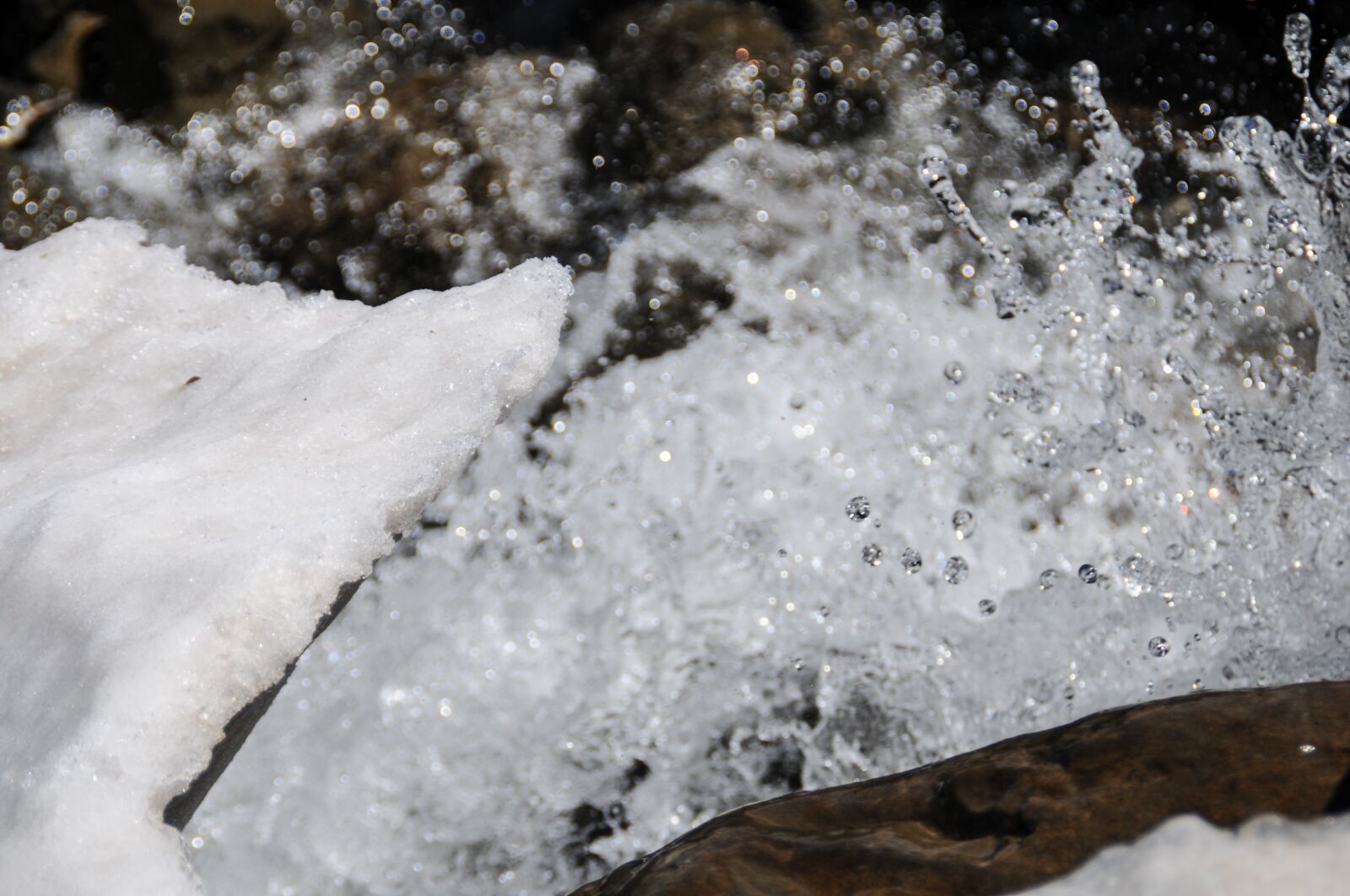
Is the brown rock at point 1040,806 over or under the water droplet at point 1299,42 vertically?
under

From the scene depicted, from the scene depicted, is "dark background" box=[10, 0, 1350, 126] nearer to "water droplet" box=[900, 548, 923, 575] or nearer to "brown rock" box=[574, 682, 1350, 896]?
"water droplet" box=[900, 548, 923, 575]

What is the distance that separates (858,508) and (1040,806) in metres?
1.03

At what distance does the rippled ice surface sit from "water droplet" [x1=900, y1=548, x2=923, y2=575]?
0.05 feet

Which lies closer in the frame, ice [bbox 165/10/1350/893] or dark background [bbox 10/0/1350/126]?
ice [bbox 165/10/1350/893]

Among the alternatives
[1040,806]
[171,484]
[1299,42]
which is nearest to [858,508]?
[1040,806]

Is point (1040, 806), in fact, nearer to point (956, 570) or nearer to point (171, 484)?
point (956, 570)

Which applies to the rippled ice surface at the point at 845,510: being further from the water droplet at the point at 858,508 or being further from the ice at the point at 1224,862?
the ice at the point at 1224,862

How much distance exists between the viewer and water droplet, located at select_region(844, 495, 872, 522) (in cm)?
249

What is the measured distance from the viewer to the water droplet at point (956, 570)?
2.44 m

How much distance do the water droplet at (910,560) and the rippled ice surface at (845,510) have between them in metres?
0.02

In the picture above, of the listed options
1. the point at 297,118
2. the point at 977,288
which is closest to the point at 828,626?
the point at 977,288

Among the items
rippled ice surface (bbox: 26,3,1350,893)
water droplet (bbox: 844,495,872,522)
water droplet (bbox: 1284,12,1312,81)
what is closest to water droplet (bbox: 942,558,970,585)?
rippled ice surface (bbox: 26,3,1350,893)

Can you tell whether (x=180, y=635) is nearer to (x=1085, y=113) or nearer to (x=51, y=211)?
(x=51, y=211)

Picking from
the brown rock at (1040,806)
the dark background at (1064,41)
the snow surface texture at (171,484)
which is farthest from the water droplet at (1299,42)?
the snow surface texture at (171,484)
